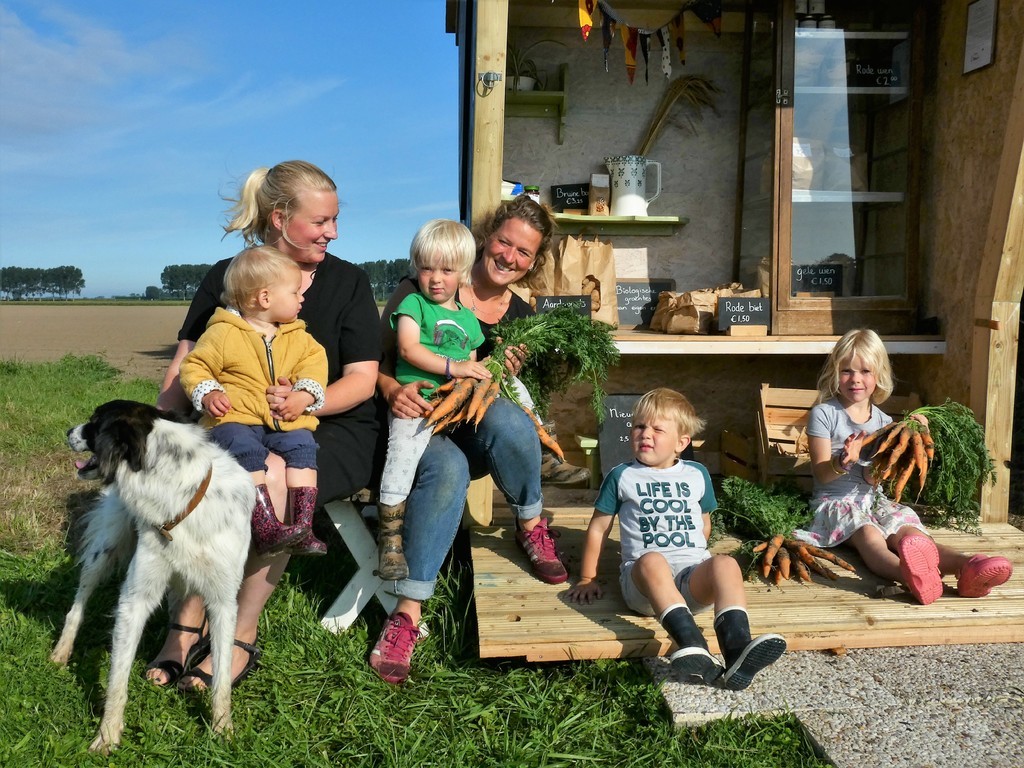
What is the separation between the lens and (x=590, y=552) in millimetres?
3580

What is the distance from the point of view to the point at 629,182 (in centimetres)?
577

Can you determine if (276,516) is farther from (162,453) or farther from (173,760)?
(173,760)

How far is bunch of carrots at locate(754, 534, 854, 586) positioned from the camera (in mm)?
3712

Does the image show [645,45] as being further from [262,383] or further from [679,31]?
[262,383]

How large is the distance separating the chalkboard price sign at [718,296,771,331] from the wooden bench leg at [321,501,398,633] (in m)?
2.61

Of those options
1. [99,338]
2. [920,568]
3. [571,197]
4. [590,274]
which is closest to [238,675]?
[920,568]

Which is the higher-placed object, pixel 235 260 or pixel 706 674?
pixel 235 260

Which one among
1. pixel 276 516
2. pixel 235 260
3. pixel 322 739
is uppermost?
pixel 235 260

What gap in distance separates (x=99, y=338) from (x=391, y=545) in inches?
695

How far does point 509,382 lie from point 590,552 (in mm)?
782

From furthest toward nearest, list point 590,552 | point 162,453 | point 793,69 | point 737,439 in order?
point 737,439
point 793,69
point 590,552
point 162,453

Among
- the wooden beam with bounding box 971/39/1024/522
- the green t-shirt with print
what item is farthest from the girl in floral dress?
the green t-shirt with print

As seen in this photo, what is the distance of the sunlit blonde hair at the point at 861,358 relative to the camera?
160 inches

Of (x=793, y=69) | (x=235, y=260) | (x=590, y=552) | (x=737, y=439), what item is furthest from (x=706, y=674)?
(x=793, y=69)
